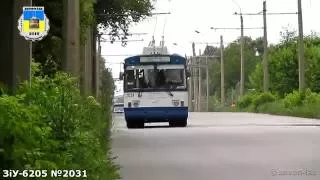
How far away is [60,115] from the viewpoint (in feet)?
26.2

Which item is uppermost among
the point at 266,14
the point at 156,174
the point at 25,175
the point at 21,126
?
the point at 266,14

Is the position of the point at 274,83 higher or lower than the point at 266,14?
lower

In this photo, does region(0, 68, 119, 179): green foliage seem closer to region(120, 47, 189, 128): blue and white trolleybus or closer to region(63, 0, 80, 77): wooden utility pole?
region(63, 0, 80, 77): wooden utility pole

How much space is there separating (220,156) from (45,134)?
1084 cm

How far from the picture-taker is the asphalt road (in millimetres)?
13797

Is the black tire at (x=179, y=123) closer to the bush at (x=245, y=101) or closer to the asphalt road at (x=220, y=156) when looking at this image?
the asphalt road at (x=220, y=156)

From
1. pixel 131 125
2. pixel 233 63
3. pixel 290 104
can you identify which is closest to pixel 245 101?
pixel 290 104

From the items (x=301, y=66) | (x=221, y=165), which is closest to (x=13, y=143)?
(x=221, y=165)

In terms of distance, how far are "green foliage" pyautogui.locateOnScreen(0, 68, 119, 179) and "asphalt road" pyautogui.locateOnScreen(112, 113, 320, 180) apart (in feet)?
12.7

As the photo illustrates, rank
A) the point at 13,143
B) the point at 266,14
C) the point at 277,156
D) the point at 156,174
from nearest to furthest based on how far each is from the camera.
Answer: the point at 13,143, the point at 156,174, the point at 277,156, the point at 266,14

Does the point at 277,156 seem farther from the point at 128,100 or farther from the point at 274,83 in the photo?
the point at 274,83

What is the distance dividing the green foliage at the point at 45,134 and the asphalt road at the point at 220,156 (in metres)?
3.86

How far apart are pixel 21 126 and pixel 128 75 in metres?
25.5

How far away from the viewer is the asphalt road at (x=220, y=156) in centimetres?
1380
